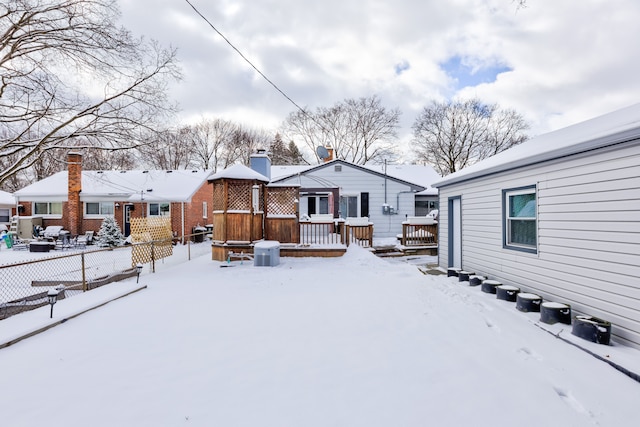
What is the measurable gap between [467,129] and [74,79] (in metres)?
28.6

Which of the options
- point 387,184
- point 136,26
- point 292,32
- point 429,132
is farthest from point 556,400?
point 429,132

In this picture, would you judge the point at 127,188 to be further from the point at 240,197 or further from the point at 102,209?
the point at 240,197

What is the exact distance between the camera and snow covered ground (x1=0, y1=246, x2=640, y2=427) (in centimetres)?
231

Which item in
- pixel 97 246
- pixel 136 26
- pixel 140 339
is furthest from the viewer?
pixel 97 246

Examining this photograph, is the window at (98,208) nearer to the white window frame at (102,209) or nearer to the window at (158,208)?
the white window frame at (102,209)

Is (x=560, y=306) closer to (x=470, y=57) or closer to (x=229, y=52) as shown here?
(x=229, y=52)

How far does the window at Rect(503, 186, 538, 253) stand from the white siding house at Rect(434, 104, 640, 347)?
19mm

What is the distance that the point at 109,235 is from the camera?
1409 centimetres

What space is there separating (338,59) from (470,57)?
5.34 m

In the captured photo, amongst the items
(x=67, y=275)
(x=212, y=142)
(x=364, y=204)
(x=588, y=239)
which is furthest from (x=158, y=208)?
(x=588, y=239)

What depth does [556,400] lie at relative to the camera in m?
2.47

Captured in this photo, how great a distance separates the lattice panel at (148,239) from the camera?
29.3 ft

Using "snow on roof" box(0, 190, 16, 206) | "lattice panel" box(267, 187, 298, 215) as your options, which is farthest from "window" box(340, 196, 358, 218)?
"snow on roof" box(0, 190, 16, 206)

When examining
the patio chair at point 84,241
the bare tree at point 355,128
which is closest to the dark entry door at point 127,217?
the patio chair at point 84,241
